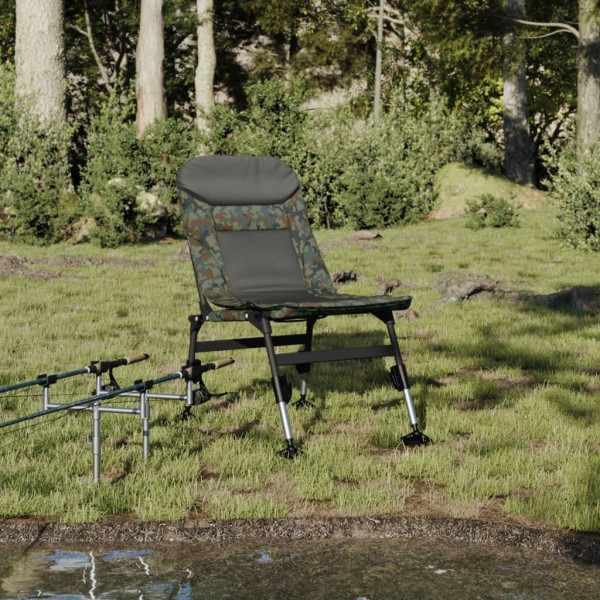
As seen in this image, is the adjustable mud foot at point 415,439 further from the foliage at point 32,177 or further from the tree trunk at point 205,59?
the tree trunk at point 205,59

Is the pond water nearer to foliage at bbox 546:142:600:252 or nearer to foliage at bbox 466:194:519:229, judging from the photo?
foliage at bbox 546:142:600:252

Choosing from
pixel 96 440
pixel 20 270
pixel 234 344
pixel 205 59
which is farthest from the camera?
pixel 205 59

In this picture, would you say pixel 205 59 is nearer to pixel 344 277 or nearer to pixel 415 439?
pixel 344 277

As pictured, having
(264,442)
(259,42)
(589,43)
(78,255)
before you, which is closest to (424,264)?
(78,255)

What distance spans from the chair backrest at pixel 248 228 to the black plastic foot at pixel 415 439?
4.63ft

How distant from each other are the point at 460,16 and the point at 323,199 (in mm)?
4794

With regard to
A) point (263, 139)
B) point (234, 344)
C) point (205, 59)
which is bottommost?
point (263, 139)

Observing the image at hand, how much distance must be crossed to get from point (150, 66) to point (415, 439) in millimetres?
17978

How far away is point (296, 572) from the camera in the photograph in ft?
12.0

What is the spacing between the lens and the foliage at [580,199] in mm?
14867

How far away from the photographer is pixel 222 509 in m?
4.33

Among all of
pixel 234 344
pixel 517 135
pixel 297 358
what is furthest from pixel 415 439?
pixel 517 135

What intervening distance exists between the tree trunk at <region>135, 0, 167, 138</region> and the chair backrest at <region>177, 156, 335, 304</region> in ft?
50.6

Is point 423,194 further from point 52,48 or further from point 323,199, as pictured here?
point 52,48
